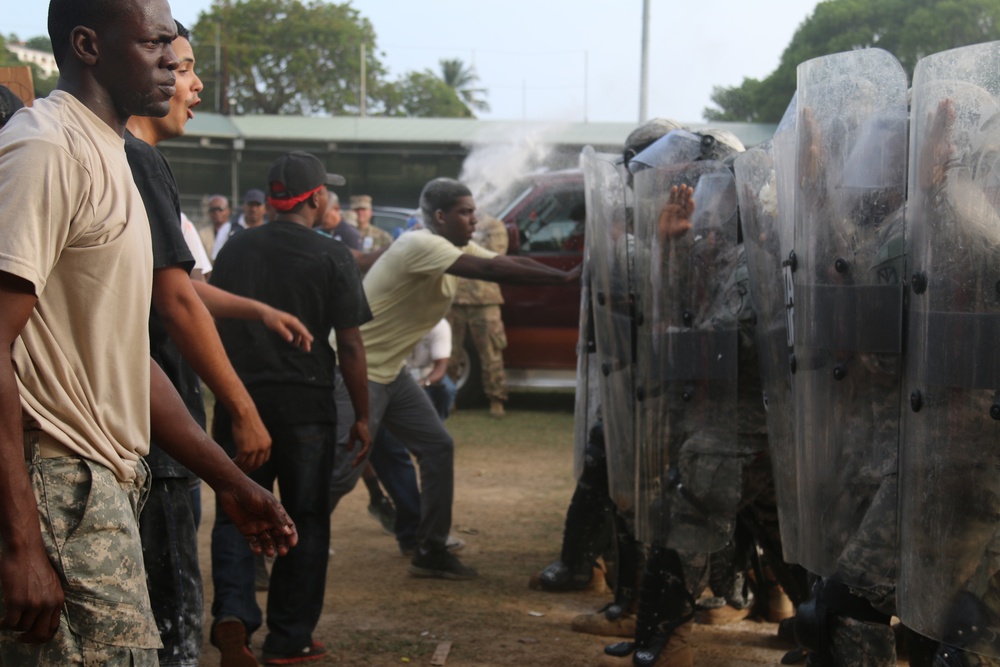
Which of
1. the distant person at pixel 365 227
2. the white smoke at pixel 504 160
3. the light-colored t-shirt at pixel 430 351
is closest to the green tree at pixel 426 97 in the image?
the white smoke at pixel 504 160

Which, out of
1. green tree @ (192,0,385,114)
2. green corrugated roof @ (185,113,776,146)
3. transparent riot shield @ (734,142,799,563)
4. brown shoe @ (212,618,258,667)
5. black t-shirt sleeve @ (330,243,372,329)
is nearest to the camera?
transparent riot shield @ (734,142,799,563)

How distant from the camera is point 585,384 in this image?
5.44 metres

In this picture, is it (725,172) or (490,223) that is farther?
(490,223)

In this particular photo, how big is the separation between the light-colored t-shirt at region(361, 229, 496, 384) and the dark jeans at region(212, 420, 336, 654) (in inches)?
44.6

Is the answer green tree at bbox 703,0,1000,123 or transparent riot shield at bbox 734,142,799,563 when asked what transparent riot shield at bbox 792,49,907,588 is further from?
green tree at bbox 703,0,1000,123

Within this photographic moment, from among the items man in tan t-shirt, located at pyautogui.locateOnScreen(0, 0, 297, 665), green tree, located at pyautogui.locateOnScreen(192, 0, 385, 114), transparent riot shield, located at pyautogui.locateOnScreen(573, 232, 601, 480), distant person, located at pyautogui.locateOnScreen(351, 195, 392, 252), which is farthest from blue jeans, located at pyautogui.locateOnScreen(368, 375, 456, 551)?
green tree, located at pyautogui.locateOnScreen(192, 0, 385, 114)

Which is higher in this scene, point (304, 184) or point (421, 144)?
point (421, 144)

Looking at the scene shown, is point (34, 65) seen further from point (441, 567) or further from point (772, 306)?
point (772, 306)

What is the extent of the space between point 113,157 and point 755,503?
9.79 ft

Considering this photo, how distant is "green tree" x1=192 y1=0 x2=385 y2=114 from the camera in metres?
46.2

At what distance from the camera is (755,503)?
4441 mm

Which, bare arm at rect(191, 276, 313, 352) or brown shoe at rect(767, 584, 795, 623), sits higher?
bare arm at rect(191, 276, 313, 352)

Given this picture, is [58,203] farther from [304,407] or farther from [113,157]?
[304,407]

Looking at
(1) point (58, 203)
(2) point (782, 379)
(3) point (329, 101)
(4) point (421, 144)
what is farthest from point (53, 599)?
(3) point (329, 101)
